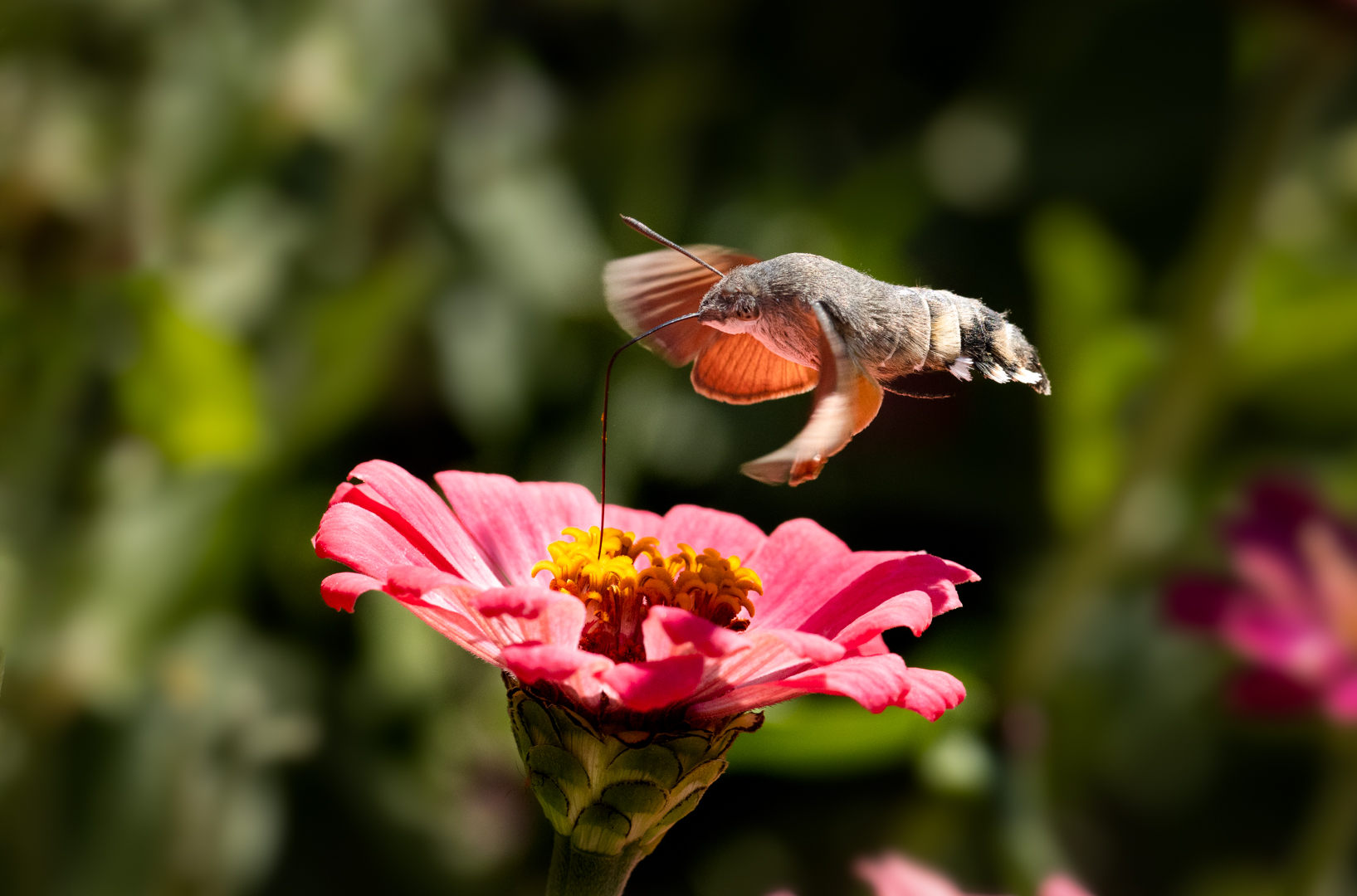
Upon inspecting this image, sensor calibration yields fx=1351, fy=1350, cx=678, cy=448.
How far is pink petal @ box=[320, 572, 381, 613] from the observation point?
43cm

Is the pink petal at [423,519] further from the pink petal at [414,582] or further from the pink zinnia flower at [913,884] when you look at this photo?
the pink zinnia flower at [913,884]

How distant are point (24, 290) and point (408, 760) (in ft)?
1.54

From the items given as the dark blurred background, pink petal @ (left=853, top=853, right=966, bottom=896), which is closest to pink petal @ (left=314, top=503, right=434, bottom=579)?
pink petal @ (left=853, top=853, right=966, bottom=896)

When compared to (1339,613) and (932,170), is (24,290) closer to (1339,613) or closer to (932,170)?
(932,170)

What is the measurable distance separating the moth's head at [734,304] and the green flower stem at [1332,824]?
0.68 metres

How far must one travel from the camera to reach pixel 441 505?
53 centimetres

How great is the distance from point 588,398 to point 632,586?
75cm

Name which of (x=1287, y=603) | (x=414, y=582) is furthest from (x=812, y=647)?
(x=1287, y=603)

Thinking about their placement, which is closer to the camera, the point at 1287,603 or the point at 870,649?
the point at 870,649

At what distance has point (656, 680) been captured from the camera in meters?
0.40

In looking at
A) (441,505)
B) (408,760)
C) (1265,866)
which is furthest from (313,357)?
(1265,866)

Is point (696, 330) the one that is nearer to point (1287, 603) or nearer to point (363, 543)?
point (363, 543)

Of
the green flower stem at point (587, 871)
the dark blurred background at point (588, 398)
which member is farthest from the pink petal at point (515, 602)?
the dark blurred background at point (588, 398)

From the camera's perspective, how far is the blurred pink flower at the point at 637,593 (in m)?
0.40
